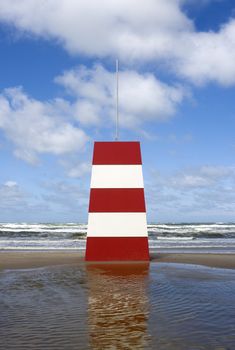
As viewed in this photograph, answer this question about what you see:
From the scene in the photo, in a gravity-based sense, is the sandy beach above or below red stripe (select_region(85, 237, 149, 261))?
below

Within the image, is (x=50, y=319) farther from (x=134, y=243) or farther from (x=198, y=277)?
(x=134, y=243)

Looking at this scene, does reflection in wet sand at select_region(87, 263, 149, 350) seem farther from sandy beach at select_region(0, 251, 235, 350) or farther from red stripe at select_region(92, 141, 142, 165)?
red stripe at select_region(92, 141, 142, 165)

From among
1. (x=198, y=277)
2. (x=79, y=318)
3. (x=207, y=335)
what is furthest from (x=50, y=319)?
(x=198, y=277)

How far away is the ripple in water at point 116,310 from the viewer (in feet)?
8.51

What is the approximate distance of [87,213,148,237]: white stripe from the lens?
22.6 ft

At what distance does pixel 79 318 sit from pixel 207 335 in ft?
3.21

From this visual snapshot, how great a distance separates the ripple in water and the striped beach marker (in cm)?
127

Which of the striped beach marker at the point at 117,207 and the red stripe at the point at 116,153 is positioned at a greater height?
the red stripe at the point at 116,153

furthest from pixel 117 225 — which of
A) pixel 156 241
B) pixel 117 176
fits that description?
pixel 156 241

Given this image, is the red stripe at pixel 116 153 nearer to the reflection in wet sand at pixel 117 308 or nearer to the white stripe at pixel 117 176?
the white stripe at pixel 117 176

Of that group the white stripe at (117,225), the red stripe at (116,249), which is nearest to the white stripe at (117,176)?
the white stripe at (117,225)

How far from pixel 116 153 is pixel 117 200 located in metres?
0.84

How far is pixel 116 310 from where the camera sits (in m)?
3.41

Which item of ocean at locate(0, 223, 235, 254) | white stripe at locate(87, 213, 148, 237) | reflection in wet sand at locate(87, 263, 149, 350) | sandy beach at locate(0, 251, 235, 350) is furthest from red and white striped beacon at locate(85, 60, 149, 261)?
ocean at locate(0, 223, 235, 254)
